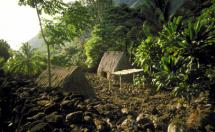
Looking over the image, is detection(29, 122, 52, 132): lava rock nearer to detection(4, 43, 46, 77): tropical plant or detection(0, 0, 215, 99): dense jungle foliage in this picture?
detection(0, 0, 215, 99): dense jungle foliage

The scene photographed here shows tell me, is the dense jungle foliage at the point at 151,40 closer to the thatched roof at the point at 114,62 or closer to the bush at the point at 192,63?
the bush at the point at 192,63

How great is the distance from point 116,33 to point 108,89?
948 cm

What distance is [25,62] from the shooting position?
21.2 m

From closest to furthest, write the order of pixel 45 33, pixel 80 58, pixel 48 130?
1. pixel 48 130
2. pixel 45 33
3. pixel 80 58

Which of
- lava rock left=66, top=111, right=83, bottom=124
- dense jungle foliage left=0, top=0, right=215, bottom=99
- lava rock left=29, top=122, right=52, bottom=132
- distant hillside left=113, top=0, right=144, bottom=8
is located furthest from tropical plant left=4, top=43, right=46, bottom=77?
lava rock left=29, top=122, right=52, bottom=132

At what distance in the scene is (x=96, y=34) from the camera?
2717cm

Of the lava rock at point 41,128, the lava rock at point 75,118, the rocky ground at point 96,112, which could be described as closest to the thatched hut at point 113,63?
the rocky ground at point 96,112

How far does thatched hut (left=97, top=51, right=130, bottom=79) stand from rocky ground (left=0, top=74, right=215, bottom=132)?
603cm

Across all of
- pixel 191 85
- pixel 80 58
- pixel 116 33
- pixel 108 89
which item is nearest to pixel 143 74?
pixel 108 89

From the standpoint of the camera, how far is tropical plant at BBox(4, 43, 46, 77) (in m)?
21.2

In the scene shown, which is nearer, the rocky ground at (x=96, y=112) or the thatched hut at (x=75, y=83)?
the rocky ground at (x=96, y=112)

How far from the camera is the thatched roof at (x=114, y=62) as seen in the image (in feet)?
65.8

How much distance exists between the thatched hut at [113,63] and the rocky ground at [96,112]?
19.8 feet

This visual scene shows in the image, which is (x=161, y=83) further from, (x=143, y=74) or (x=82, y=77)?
(x=143, y=74)
